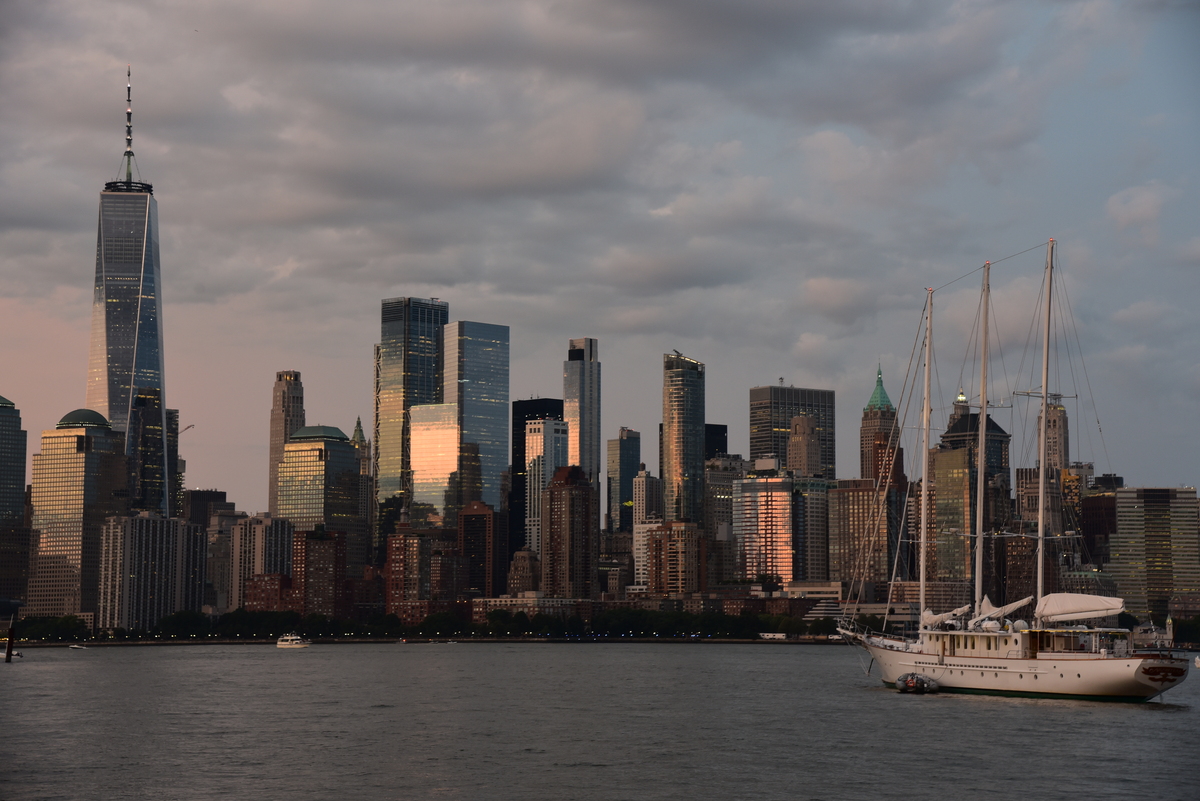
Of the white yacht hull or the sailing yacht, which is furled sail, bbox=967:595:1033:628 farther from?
the white yacht hull

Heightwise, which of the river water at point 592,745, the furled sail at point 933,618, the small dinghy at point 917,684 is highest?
the furled sail at point 933,618

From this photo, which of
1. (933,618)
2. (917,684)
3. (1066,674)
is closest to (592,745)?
(917,684)

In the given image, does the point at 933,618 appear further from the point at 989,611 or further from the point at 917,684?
the point at 989,611

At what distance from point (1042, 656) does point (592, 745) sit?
1330 inches

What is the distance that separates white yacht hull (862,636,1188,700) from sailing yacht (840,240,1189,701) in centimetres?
7

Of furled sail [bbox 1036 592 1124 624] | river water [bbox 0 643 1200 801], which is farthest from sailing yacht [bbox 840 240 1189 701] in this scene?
river water [bbox 0 643 1200 801]

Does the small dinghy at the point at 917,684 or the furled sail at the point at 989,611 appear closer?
the small dinghy at the point at 917,684

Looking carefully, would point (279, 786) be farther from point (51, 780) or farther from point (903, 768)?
point (903, 768)

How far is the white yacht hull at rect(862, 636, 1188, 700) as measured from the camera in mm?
97438

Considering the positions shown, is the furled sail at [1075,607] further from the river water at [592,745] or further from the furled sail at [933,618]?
the furled sail at [933,618]

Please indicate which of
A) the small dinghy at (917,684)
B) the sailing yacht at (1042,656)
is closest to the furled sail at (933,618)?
the sailing yacht at (1042,656)

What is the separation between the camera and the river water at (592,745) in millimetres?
68250

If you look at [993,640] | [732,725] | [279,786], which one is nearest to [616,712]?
[732,725]

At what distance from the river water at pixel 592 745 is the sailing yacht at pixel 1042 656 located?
5.21ft
